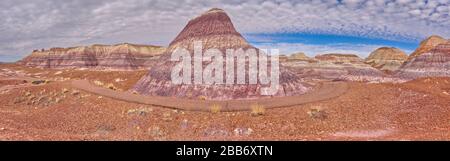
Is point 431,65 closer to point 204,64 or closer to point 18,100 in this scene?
point 204,64

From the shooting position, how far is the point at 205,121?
18.0 meters

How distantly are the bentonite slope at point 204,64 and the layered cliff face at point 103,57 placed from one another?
8241 centimetres

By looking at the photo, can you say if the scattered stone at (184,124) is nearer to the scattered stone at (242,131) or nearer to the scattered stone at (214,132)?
the scattered stone at (214,132)

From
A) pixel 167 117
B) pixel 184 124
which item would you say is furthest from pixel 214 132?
pixel 167 117

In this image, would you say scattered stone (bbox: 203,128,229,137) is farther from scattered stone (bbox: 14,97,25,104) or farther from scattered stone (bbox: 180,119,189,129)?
scattered stone (bbox: 14,97,25,104)

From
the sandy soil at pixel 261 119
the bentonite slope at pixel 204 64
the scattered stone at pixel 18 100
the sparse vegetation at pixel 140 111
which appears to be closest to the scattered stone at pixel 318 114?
the sandy soil at pixel 261 119

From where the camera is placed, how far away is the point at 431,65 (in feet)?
205

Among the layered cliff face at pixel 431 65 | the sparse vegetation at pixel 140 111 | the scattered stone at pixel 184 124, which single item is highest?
the layered cliff face at pixel 431 65

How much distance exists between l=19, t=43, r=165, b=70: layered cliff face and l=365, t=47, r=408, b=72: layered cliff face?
90.3 m

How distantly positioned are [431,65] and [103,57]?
370 ft

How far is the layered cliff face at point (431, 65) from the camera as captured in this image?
6031 centimetres
